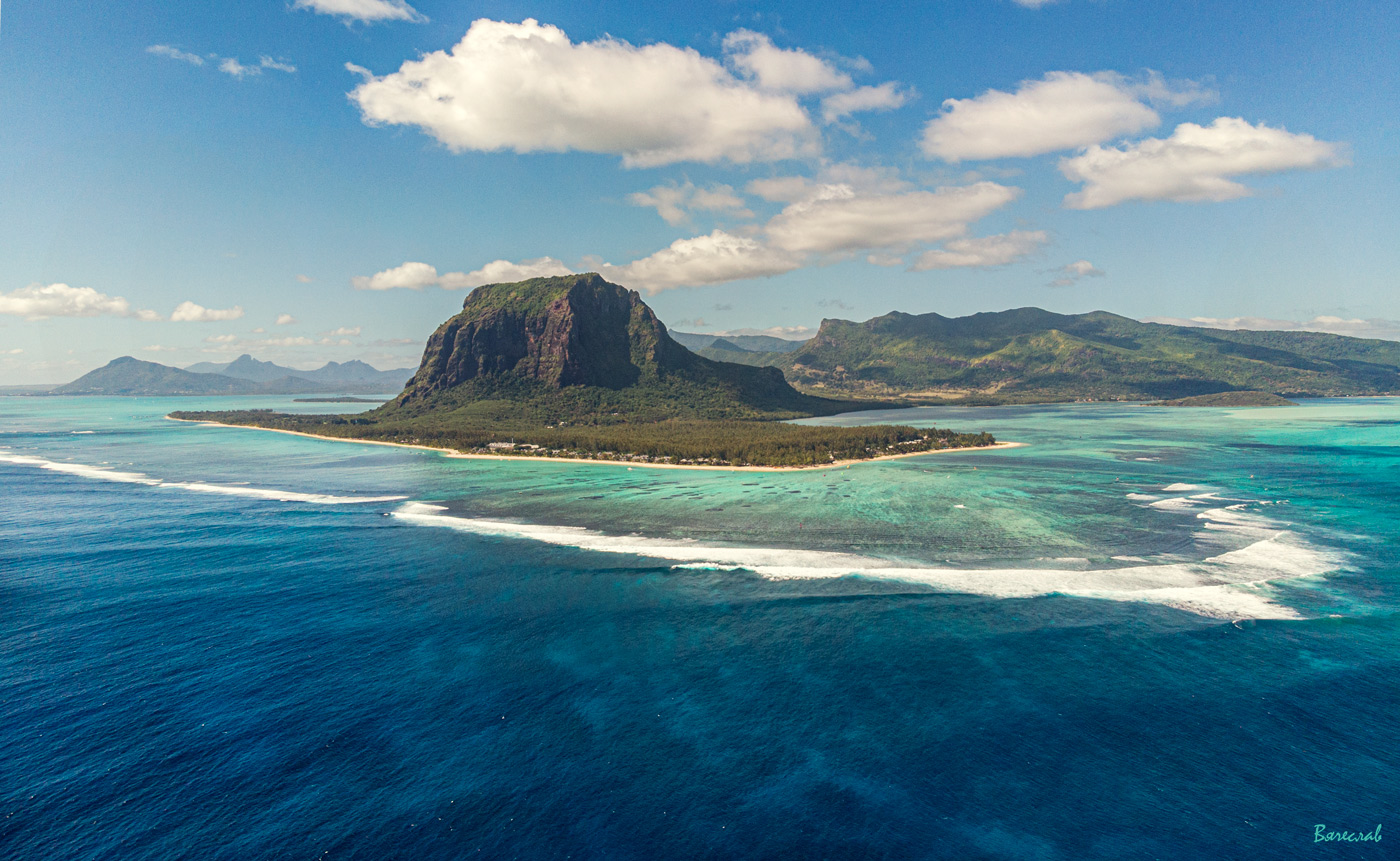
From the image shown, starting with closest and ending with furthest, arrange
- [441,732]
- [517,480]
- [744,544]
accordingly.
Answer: [441,732] → [744,544] → [517,480]

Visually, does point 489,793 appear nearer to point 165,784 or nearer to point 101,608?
point 165,784

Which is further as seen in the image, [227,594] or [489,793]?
[227,594]

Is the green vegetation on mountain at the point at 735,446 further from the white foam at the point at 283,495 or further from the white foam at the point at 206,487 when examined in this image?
the white foam at the point at 206,487

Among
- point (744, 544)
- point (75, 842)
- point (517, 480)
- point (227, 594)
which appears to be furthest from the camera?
point (517, 480)

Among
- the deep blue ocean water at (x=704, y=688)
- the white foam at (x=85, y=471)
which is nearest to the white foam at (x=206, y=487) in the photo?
the white foam at (x=85, y=471)

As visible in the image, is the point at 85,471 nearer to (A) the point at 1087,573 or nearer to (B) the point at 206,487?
(B) the point at 206,487

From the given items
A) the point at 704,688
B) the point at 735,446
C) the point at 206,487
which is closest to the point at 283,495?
the point at 206,487

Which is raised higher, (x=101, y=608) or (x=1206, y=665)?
(x=101, y=608)

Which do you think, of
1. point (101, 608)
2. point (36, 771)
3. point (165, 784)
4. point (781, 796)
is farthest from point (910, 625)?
point (101, 608)

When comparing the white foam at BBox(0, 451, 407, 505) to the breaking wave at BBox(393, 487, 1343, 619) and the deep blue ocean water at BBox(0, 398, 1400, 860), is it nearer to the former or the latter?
the deep blue ocean water at BBox(0, 398, 1400, 860)
